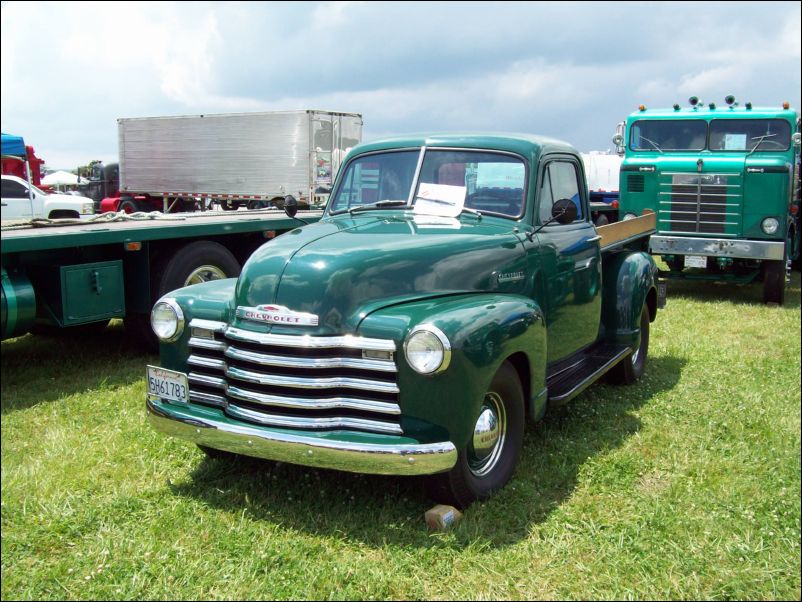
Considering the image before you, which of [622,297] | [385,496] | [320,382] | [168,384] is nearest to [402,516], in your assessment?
[385,496]

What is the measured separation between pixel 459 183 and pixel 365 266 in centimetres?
128

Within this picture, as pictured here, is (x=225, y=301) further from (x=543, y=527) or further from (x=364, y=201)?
(x=543, y=527)

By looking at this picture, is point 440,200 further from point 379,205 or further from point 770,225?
point 770,225

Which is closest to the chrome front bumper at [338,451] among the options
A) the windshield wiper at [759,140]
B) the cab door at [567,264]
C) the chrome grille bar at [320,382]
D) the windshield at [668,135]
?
the chrome grille bar at [320,382]

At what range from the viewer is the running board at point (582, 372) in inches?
189

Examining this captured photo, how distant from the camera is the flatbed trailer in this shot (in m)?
5.61

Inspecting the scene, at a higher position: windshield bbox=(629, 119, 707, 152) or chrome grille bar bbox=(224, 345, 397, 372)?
windshield bbox=(629, 119, 707, 152)

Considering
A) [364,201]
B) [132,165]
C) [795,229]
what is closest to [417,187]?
[364,201]

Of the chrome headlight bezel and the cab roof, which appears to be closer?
the cab roof

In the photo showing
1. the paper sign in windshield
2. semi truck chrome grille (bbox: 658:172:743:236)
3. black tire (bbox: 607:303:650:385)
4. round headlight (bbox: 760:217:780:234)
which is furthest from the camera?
semi truck chrome grille (bbox: 658:172:743:236)

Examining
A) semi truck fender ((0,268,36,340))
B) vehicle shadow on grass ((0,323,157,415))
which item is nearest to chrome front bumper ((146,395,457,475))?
vehicle shadow on grass ((0,323,157,415))

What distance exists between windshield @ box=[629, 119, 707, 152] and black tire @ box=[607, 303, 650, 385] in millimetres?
5265

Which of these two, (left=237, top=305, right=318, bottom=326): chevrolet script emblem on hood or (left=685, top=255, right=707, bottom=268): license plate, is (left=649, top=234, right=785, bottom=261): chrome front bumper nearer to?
(left=685, top=255, right=707, bottom=268): license plate

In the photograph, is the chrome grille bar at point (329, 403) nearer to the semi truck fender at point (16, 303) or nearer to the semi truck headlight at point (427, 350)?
the semi truck headlight at point (427, 350)
